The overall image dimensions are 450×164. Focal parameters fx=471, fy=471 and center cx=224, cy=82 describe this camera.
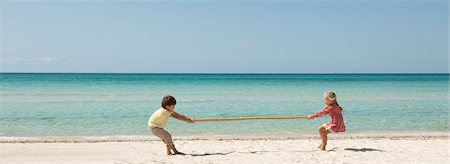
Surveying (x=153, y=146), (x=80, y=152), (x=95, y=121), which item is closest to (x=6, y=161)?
(x=80, y=152)

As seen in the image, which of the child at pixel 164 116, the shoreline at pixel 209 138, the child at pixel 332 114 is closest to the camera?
the child at pixel 164 116

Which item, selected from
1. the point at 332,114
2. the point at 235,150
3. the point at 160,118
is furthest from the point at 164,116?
the point at 332,114

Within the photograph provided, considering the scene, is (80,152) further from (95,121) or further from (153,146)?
(95,121)

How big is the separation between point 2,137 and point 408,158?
8770 mm

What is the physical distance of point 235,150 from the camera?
28.4 feet

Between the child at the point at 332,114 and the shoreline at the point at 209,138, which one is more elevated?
the child at the point at 332,114

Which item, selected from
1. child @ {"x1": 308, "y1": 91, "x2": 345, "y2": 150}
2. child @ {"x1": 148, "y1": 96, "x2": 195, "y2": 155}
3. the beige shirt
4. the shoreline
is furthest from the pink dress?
the beige shirt

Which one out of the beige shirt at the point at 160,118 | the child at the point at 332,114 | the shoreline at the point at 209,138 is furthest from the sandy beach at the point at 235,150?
the beige shirt at the point at 160,118

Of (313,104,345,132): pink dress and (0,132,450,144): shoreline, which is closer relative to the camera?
(313,104,345,132): pink dress

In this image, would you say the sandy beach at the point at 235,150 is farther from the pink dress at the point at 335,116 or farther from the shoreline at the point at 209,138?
the pink dress at the point at 335,116

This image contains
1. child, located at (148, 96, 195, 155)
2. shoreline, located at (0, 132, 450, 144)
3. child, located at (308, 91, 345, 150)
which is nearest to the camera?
child, located at (148, 96, 195, 155)

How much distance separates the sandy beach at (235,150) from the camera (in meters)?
7.73

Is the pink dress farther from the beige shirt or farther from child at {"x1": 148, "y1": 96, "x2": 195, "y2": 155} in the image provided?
the beige shirt

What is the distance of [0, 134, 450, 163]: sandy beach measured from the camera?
7.73m
